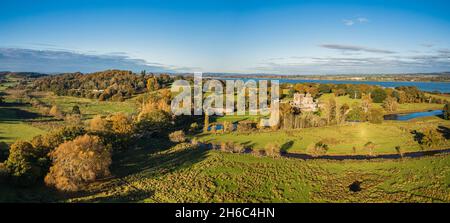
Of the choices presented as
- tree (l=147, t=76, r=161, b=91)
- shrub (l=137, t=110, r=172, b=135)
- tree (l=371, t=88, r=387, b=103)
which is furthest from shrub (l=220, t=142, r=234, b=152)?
tree (l=147, t=76, r=161, b=91)

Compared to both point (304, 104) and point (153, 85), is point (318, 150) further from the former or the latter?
point (153, 85)

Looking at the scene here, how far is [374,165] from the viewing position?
3034 centimetres

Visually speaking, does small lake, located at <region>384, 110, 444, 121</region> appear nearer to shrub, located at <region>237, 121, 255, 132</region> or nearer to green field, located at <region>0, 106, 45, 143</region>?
shrub, located at <region>237, 121, 255, 132</region>

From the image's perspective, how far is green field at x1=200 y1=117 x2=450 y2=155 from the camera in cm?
3797

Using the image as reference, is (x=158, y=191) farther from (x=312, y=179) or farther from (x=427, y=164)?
(x=427, y=164)

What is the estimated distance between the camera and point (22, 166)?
76.6 feet

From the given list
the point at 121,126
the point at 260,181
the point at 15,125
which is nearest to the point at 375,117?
the point at 260,181

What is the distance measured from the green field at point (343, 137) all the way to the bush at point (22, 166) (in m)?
25.2

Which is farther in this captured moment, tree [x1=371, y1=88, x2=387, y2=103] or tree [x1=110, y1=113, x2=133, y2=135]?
tree [x1=371, y1=88, x2=387, y2=103]

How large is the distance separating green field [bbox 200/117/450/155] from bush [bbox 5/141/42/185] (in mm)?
25181

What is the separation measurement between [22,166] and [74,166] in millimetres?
4172

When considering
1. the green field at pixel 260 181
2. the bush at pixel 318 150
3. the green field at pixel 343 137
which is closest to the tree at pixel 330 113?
the green field at pixel 343 137

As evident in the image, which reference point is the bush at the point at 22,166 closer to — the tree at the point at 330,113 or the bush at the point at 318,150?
the bush at the point at 318,150

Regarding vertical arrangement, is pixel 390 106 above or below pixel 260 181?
above
